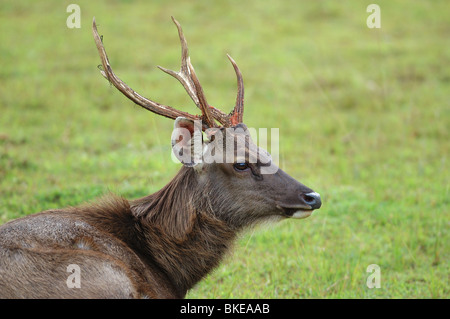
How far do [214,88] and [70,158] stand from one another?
13.3ft

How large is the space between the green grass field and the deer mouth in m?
0.22

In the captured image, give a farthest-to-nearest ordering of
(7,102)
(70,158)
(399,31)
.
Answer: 1. (399,31)
2. (7,102)
3. (70,158)

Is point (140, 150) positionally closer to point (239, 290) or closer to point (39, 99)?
point (39, 99)

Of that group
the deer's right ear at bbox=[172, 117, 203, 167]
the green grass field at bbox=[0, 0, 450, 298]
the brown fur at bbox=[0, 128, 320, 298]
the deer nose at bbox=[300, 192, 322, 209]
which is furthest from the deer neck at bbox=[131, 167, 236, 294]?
the deer nose at bbox=[300, 192, 322, 209]

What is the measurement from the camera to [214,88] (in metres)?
11.8

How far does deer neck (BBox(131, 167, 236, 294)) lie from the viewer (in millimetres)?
4730

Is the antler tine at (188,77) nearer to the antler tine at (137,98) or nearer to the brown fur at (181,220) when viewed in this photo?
the antler tine at (137,98)

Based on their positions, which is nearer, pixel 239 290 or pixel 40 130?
pixel 239 290

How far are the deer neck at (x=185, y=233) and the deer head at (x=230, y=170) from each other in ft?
0.30

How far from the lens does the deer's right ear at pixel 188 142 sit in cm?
469

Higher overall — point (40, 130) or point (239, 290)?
point (40, 130)

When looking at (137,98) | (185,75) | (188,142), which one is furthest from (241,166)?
(185,75)

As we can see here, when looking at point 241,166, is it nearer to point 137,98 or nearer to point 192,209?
point 192,209

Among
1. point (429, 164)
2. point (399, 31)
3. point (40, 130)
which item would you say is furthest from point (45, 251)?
point (399, 31)
